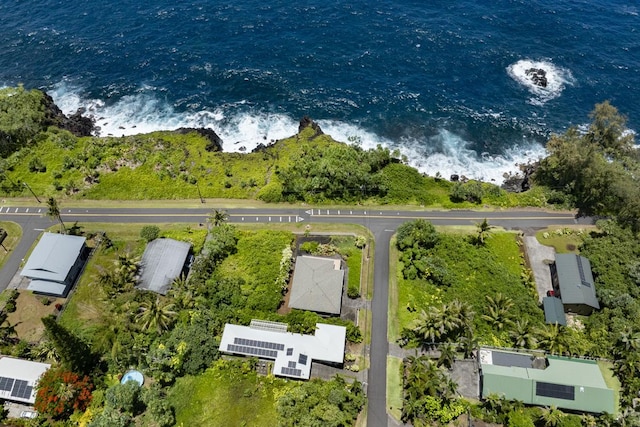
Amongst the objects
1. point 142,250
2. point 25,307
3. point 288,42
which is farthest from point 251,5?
point 25,307

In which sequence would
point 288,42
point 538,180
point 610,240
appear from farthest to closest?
1. point 288,42
2. point 538,180
3. point 610,240

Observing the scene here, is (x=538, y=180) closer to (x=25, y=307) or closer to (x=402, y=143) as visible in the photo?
(x=402, y=143)

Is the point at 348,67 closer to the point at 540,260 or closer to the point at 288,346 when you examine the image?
the point at 540,260

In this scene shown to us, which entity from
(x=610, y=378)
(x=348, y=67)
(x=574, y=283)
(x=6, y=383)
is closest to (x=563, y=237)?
A: (x=574, y=283)

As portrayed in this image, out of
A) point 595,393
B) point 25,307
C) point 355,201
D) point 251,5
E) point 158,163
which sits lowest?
point 595,393

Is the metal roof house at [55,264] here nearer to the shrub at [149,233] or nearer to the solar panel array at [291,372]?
the shrub at [149,233]
